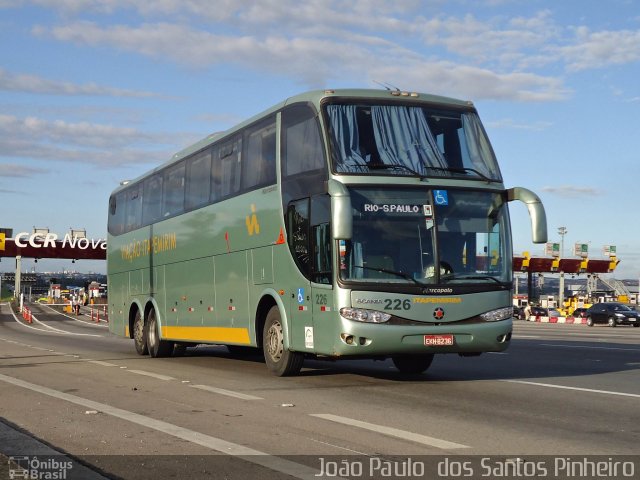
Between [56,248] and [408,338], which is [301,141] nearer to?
[408,338]

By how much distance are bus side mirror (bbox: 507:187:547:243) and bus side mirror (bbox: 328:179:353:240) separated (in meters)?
2.64

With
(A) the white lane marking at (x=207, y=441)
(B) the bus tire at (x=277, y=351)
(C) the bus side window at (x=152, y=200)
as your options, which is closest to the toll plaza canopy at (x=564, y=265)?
(C) the bus side window at (x=152, y=200)

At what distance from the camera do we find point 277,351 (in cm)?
1452

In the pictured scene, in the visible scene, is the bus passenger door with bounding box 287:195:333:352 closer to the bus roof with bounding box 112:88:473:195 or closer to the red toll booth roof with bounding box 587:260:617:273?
the bus roof with bounding box 112:88:473:195

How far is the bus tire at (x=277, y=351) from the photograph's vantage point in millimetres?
14242

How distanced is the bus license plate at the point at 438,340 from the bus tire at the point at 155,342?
9.67m

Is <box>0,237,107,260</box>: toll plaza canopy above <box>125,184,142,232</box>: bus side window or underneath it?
above

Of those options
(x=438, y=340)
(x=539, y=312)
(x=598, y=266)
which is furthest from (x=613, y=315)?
(x=598, y=266)

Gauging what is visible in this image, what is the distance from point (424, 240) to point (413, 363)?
3.39 m

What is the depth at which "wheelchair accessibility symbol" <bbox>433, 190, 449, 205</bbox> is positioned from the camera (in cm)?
1278

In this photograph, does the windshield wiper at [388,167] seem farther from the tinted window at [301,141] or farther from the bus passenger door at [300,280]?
the bus passenger door at [300,280]

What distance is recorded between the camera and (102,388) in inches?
512

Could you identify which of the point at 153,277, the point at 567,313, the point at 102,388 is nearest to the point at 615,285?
the point at 567,313

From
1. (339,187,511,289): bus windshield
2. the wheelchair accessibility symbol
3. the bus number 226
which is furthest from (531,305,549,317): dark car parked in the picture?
the bus number 226
